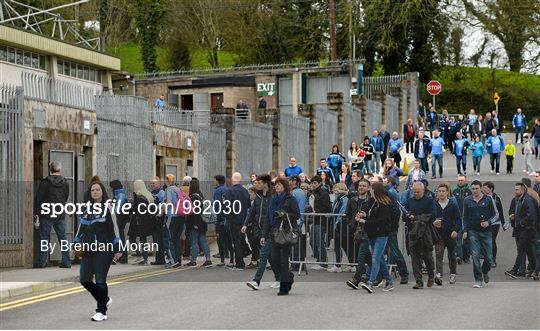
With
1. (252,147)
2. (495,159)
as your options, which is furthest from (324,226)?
(495,159)

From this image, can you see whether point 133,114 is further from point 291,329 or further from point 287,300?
point 291,329

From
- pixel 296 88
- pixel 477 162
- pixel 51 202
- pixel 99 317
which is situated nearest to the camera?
pixel 99 317

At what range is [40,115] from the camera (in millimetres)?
22328

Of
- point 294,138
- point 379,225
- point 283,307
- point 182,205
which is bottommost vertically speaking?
point 283,307

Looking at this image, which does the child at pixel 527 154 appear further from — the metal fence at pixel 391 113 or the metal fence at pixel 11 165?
the metal fence at pixel 11 165

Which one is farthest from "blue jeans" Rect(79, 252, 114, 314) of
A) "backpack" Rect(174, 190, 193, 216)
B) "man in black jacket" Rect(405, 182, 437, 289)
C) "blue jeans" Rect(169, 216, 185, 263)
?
"backpack" Rect(174, 190, 193, 216)

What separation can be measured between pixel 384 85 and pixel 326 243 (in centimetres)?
3517

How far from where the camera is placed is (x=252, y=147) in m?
35.6

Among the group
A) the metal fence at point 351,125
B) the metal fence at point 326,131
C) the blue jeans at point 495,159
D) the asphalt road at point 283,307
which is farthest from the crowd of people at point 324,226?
the metal fence at point 351,125

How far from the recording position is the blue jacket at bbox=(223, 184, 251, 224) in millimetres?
22406

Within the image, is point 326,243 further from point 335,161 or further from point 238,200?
point 335,161

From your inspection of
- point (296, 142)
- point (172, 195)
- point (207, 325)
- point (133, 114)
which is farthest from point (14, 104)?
point (296, 142)

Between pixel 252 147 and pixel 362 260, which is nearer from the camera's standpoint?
pixel 362 260

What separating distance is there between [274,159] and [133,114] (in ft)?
35.7
